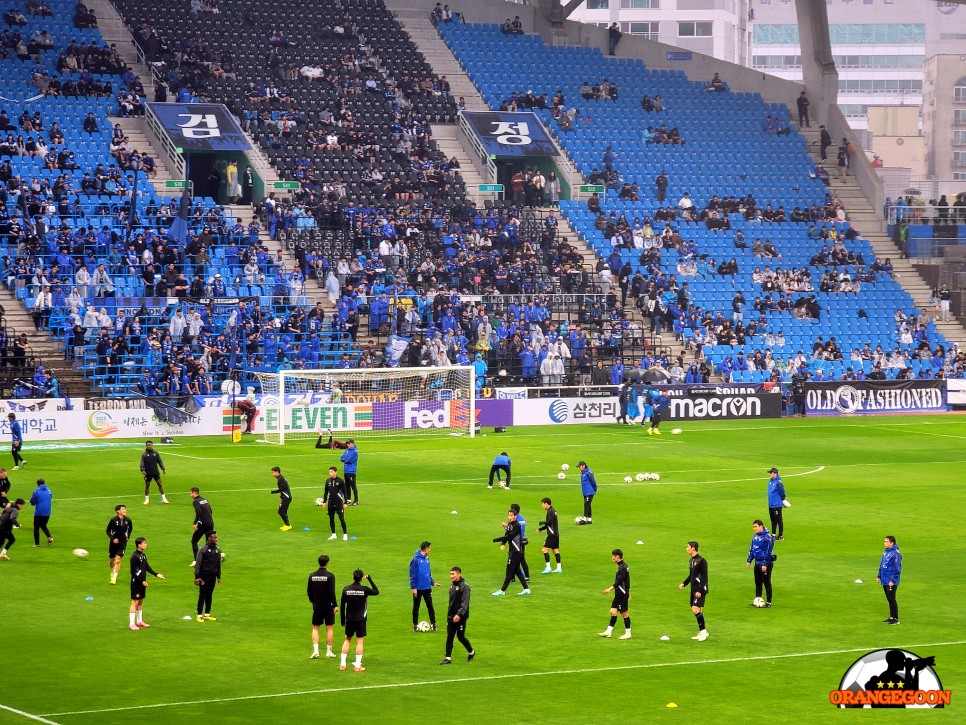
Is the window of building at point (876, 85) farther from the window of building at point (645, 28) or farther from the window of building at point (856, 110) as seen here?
the window of building at point (645, 28)

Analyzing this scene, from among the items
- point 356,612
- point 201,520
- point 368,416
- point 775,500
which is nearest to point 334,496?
point 201,520

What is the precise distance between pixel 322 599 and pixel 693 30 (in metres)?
136

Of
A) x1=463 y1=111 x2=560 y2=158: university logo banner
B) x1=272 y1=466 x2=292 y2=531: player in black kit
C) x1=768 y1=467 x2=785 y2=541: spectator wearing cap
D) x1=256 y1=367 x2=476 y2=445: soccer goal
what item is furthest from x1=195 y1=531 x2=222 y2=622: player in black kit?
x1=463 y1=111 x2=560 y2=158: university logo banner

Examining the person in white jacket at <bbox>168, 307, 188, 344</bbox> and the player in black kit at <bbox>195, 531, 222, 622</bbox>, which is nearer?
the player in black kit at <bbox>195, 531, 222, 622</bbox>

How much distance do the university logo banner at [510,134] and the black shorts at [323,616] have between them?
4943 centimetres

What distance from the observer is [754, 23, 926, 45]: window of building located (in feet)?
542

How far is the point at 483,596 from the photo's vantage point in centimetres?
2652

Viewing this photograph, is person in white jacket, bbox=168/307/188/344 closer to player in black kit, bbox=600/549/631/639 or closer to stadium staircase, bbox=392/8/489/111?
stadium staircase, bbox=392/8/489/111

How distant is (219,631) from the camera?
23922mm

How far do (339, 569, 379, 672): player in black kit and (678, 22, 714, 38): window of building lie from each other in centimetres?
13535

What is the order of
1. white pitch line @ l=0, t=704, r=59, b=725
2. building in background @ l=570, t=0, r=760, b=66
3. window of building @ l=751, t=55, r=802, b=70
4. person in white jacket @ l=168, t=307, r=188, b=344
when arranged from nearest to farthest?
white pitch line @ l=0, t=704, r=59, b=725 → person in white jacket @ l=168, t=307, r=188, b=344 → building in background @ l=570, t=0, r=760, b=66 → window of building @ l=751, t=55, r=802, b=70

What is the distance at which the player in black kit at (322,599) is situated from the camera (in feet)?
70.7

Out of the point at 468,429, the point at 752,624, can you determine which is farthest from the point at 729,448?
the point at 752,624

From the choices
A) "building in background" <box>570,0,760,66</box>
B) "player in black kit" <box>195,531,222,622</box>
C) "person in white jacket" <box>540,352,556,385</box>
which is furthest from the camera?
"building in background" <box>570,0,760,66</box>
